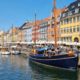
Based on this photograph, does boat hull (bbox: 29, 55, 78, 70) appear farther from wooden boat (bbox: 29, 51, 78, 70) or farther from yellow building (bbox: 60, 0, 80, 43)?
yellow building (bbox: 60, 0, 80, 43)

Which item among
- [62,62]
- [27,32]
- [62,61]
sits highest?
[27,32]

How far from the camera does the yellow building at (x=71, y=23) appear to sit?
299 ft

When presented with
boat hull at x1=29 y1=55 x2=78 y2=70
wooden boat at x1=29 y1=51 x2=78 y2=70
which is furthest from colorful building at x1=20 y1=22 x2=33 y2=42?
boat hull at x1=29 y1=55 x2=78 y2=70

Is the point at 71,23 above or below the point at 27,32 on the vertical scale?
below

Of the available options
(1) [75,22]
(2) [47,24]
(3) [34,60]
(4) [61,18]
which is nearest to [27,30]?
(2) [47,24]

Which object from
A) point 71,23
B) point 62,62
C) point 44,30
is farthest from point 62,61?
point 44,30

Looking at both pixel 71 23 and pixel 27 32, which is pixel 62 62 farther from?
pixel 27 32

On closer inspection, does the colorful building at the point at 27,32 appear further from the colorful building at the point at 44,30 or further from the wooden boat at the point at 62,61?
the wooden boat at the point at 62,61

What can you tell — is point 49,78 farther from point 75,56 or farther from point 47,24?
point 47,24

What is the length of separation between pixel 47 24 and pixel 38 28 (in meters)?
16.9

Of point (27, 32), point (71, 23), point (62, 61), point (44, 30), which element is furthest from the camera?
point (27, 32)

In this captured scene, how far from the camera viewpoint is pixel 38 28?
459 feet

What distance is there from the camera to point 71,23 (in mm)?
94438

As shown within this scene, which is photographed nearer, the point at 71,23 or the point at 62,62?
the point at 62,62
